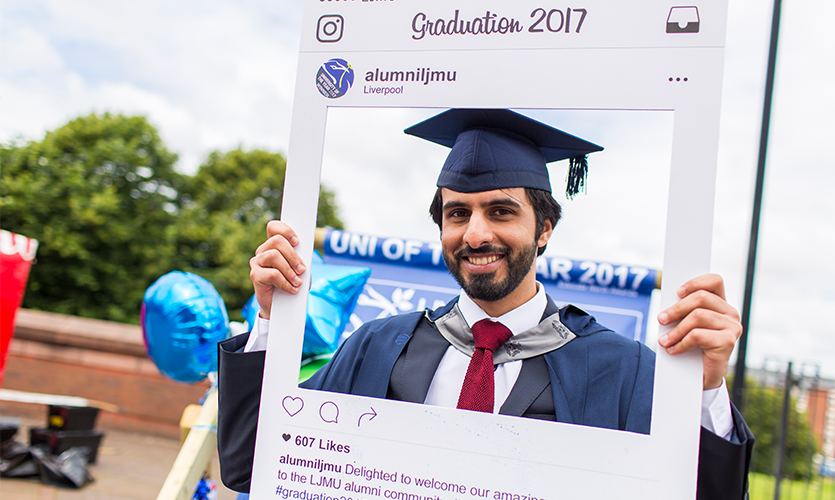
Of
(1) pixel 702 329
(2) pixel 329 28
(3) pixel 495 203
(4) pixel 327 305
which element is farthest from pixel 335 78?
(4) pixel 327 305

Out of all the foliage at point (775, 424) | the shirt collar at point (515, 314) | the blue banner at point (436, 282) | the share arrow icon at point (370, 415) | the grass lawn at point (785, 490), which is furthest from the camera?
the grass lawn at point (785, 490)

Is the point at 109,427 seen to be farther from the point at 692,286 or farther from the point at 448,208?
the point at 692,286

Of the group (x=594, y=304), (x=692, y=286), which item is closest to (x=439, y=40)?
(x=692, y=286)

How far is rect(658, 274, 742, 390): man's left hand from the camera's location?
116 centimetres

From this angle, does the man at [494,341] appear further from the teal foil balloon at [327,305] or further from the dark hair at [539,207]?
the teal foil balloon at [327,305]

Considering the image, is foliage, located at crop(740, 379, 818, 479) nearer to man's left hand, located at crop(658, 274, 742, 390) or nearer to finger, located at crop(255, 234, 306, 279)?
man's left hand, located at crop(658, 274, 742, 390)

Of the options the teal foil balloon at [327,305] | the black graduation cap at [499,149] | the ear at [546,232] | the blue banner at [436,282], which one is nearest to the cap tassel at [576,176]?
the black graduation cap at [499,149]

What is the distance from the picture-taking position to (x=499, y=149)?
152 centimetres

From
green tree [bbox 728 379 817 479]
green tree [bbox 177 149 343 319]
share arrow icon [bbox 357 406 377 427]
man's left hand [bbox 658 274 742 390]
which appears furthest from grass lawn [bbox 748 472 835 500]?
green tree [bbox 177 149 343 319]

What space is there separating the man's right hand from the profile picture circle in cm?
35

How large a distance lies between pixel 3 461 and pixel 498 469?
208 inches

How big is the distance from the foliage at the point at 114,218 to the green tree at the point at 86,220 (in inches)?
1.0

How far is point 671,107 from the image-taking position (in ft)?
3.91

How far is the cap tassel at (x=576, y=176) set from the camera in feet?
4.72
